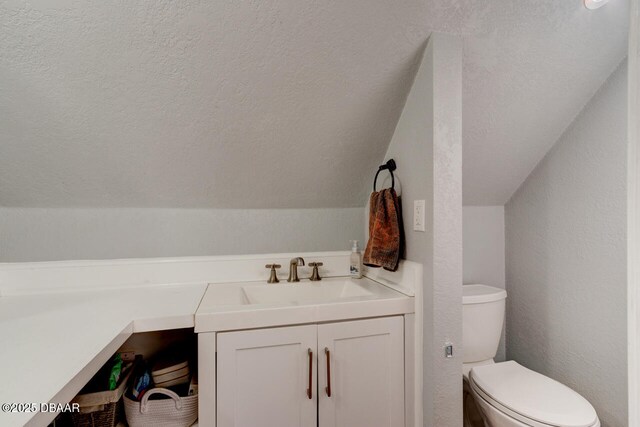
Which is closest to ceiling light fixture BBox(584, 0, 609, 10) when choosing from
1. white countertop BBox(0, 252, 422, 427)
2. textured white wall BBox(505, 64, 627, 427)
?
textured white wall BBox(505, 64, 627, 427)

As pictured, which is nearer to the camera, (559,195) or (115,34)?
(115,34)

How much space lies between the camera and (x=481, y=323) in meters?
1.50

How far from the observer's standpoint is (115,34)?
1006 mm

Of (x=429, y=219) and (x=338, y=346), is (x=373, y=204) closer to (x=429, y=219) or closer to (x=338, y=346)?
(x=429, y=219)

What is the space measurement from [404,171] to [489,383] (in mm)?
1004

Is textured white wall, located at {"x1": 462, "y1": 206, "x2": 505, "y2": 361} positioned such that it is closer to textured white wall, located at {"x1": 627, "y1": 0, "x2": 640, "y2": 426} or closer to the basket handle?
textured white wall, located at {"x1": 627, "y1": 0, "x2": 640, "y2": 426}

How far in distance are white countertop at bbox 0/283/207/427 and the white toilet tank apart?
1.31m

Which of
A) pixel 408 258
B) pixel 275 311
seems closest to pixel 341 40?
pixel 408 258

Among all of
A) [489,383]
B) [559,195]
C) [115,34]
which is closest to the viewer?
[115,34]

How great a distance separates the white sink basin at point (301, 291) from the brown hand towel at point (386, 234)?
0.23 meters

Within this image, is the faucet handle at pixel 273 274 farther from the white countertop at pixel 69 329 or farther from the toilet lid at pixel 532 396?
the toilet lid at pixel 532 396

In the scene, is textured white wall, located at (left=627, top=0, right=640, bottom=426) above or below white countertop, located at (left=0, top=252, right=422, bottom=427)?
above

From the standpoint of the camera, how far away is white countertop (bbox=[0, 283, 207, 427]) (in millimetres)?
620

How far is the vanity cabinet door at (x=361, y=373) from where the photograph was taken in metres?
1.10
